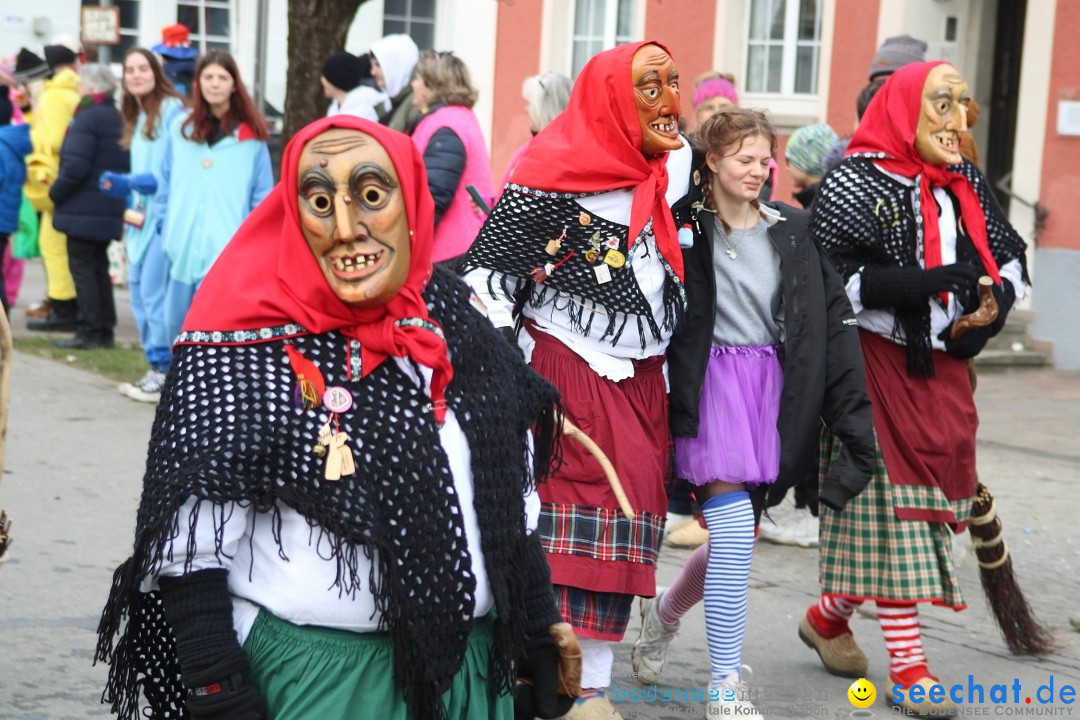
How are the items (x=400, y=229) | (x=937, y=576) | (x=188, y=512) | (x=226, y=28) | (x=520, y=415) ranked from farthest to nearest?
(x=226, y=28), (x=937, y=576), (x=520, y=415), (x=400, y=229), (x=188, y=512)

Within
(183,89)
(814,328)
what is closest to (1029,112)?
(183,89)

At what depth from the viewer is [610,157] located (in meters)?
4.20

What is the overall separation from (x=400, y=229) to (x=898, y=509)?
2493 mm

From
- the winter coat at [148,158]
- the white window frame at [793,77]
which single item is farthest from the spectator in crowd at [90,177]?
the white window frame at [793,77]

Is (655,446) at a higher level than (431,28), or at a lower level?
lower

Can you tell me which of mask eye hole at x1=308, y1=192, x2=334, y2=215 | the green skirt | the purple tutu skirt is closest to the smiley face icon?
the purple tutu skirt

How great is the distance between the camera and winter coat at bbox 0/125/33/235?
1052 centimetres

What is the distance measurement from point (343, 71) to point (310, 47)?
0.88 m

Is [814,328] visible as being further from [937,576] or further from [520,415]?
[520,415]

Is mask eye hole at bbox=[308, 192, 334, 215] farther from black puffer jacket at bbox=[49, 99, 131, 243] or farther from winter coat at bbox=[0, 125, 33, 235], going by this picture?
winter coat at bbox=[0, 125, 33, 235]

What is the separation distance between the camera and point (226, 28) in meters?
22.4

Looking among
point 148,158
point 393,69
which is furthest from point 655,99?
point 148,158

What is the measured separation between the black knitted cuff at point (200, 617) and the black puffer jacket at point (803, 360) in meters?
2.02

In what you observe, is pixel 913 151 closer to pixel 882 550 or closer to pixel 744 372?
pixel 744 372
